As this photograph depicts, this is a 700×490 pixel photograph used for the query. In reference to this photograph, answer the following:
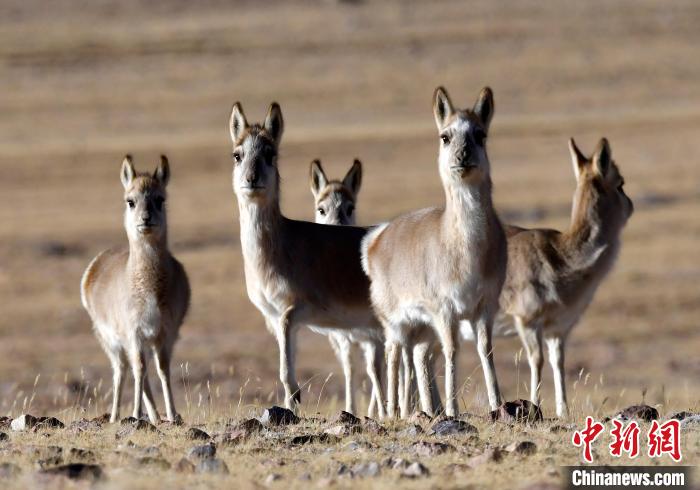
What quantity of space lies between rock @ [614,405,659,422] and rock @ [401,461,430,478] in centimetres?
235

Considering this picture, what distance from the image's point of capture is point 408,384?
11867 millimetres

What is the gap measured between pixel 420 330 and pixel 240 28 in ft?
247

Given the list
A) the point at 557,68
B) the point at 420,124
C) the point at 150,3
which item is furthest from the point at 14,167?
the point at 150,3

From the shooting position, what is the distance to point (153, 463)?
8195 millimetres

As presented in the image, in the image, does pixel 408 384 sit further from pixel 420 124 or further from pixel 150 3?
pixel 150 3

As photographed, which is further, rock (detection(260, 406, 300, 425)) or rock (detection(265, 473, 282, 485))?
rock (detection(260, 406, 300, 425))

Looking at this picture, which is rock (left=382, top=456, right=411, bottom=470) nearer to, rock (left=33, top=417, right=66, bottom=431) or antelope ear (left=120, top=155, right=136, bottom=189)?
rock (left=33, top=417, right=66, bottom=431)

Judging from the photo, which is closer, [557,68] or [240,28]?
[557,68]

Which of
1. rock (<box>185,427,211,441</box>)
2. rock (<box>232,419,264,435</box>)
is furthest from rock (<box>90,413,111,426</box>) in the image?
rock (<box>232,419,264,435</box>)

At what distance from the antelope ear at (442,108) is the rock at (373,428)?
2767 millimetres

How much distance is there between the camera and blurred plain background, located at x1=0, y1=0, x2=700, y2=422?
24.1 m

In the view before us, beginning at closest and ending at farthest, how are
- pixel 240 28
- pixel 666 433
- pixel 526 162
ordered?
pixel 666 433 < pixel 526 162 < pixel 240 28

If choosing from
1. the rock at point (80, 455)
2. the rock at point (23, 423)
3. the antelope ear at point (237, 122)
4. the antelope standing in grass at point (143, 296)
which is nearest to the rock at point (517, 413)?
the rock at point (80, 455)

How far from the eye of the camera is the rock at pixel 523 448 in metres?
8.48
